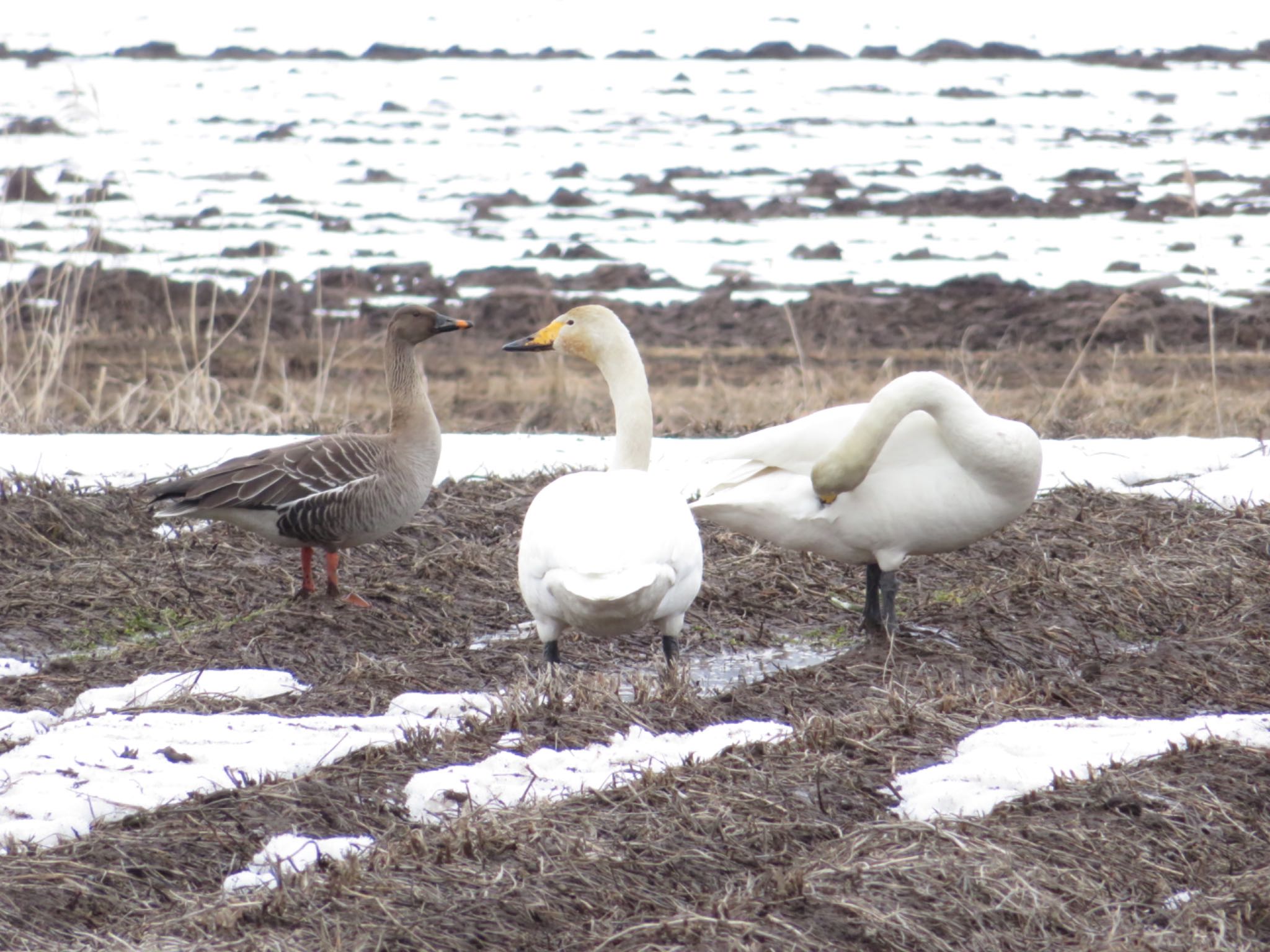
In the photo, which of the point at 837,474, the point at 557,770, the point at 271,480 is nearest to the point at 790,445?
the point at 837,474

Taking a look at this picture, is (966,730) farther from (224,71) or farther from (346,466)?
(224,71)

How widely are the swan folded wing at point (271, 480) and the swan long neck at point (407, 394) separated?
0.96ft

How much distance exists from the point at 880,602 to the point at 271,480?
7.39ft

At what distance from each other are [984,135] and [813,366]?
68.4ft

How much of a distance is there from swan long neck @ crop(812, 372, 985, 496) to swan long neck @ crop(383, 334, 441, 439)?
163 cm

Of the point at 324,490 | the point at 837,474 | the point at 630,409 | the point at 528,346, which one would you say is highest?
the point at 528,346

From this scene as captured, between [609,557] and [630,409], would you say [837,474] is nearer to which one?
[630,409]

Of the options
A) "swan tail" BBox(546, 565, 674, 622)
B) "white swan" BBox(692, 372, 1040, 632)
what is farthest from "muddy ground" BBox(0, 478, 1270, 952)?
"white swan" BBox(692, 372, 1040, 632)

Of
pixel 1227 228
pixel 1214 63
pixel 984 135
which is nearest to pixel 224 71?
pixel 984 135

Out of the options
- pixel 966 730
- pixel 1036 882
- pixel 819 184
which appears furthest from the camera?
pixel 819 184

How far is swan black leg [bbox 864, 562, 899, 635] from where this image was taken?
521cm

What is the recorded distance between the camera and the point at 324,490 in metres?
5.39

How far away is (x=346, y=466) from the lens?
18.0ft

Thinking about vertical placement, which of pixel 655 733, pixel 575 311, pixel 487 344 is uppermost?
pixel 575 311
